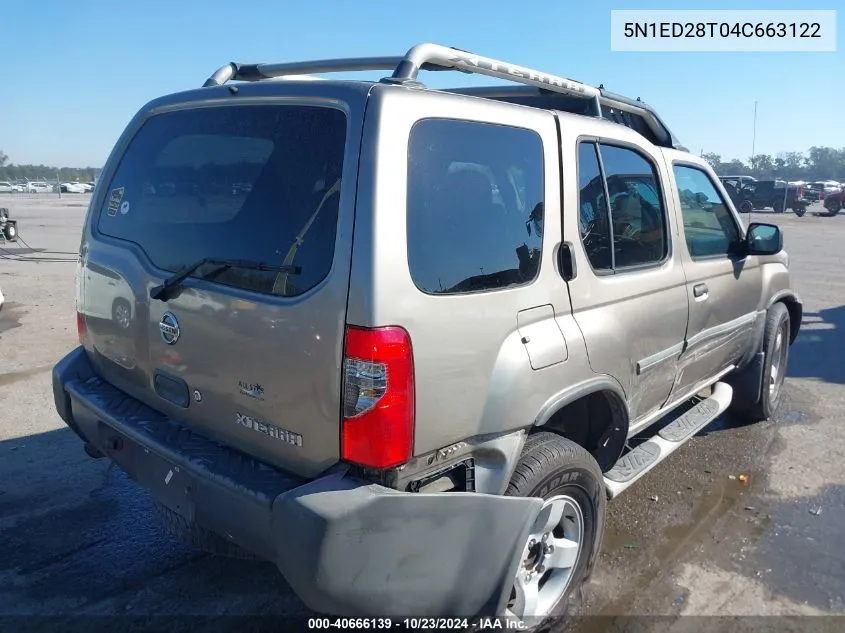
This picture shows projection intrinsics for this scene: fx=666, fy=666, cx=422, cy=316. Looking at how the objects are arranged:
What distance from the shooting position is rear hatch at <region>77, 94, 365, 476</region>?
6.88 ft

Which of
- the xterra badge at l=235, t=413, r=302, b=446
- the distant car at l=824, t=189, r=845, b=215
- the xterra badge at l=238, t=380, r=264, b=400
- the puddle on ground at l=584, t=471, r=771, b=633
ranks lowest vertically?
the puddle on ground at l=584, t=471, r=771, b=633


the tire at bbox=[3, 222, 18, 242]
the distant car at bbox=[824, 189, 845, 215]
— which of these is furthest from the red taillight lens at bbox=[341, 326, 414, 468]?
the distant car at bbox=[824, 189, 845, 215]

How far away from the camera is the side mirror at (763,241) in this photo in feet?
13.9

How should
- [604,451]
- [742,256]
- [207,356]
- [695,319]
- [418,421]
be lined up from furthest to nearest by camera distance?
[742,256]
[695,319]
[604,451]
[207,356]
[418,421]

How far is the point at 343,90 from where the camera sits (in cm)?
215

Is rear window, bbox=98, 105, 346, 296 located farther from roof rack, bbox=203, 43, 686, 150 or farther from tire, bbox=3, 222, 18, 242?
tire, bbox=3, 222, 18, 242

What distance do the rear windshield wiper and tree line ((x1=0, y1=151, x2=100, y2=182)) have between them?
9565 centimetres

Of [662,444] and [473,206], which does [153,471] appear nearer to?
[473,206]

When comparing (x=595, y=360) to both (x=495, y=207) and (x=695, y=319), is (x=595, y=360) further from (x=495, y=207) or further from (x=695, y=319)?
(x=695, y=319)

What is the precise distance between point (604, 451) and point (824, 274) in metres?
12.0

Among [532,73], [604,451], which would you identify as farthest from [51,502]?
[532,73]

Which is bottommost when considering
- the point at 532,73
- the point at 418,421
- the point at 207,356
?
the point at 418,421

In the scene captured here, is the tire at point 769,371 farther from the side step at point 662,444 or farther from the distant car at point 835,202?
the distant car at point 835,202

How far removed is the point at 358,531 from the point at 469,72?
6.36ft
